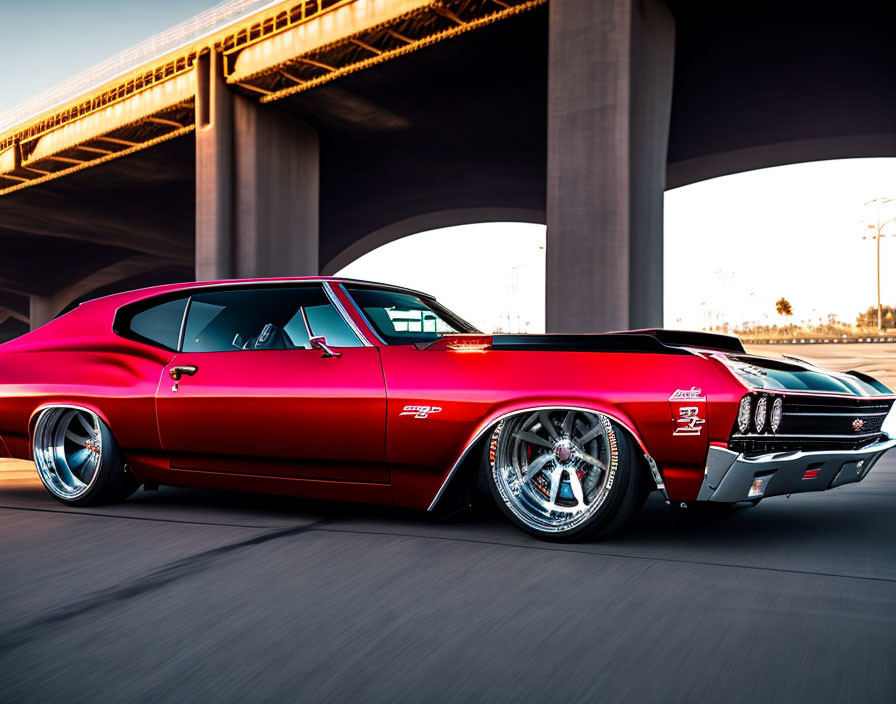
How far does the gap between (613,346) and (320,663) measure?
7.04 ft

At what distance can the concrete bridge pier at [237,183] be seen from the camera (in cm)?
2733

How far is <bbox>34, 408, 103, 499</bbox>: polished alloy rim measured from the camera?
5.37 m

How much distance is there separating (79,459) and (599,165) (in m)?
13.6

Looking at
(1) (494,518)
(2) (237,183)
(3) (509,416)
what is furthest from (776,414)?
(2) (237,183)

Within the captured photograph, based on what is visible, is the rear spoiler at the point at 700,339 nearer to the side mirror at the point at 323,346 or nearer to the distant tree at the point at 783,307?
the side mirror at the point at 323,346

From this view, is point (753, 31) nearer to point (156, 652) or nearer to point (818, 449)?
point (818, 449)

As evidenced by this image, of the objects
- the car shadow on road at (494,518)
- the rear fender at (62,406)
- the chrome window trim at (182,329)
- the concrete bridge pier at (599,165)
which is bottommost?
the car shadow on road at (494,518)

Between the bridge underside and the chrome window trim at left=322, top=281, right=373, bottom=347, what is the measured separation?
43.2ft

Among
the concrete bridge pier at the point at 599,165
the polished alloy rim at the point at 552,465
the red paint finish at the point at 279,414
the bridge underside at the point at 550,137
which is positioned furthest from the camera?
the bridge underside at the point at 550,137

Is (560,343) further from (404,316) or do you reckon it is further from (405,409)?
(404,316)

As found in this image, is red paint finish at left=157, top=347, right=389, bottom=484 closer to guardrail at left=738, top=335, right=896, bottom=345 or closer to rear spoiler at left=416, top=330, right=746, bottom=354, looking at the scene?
rear spoiler at left=416, top=330, right=746, bottom=354

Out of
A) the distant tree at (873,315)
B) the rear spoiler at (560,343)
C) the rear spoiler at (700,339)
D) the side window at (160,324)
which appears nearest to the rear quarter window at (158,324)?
the side window at (160,324)

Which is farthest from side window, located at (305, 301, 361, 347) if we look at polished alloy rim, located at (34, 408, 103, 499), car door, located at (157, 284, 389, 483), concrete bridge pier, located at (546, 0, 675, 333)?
concrete bridge pier, located at (546, 0, 675, 333)

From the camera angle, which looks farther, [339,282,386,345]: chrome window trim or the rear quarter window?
the rear quarter window
